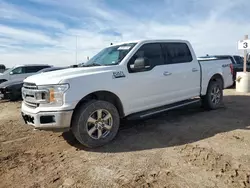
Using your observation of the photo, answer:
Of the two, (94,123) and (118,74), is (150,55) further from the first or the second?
(94,123)

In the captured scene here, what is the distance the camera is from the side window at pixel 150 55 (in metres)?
5.15

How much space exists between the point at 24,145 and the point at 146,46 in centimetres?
325

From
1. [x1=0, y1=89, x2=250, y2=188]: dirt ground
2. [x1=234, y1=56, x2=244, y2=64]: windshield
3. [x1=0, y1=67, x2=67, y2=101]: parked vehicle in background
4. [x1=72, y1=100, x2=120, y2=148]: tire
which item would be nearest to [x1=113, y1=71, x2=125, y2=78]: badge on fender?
[x1=72, y1=100, x2=120, y2=148]: tire

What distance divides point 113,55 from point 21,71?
42.4ft

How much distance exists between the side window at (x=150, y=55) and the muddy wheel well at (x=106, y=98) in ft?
2.51

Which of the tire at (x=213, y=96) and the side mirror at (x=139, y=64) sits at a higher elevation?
the side mirror at (x=139, y=64)

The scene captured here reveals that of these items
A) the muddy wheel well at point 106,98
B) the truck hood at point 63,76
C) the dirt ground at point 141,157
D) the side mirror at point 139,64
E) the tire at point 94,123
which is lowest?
the dirt ground at point 141,157

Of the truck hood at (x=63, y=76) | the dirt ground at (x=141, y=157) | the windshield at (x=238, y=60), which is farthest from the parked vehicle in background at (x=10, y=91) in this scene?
the windshield at (x=238, y=60)

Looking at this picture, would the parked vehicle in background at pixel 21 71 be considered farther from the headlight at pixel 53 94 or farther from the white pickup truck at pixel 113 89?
the headlight at pixel 53 94

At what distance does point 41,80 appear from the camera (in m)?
4.29

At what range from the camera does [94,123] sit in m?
4.44

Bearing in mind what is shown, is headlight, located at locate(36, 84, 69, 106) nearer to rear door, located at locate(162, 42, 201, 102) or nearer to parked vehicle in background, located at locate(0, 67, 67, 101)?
rear door, located at locate(162, 42, 201, 102)

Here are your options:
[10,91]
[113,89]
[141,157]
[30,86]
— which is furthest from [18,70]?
[141,157]

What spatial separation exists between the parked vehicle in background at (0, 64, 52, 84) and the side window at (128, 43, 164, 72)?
12.5m
